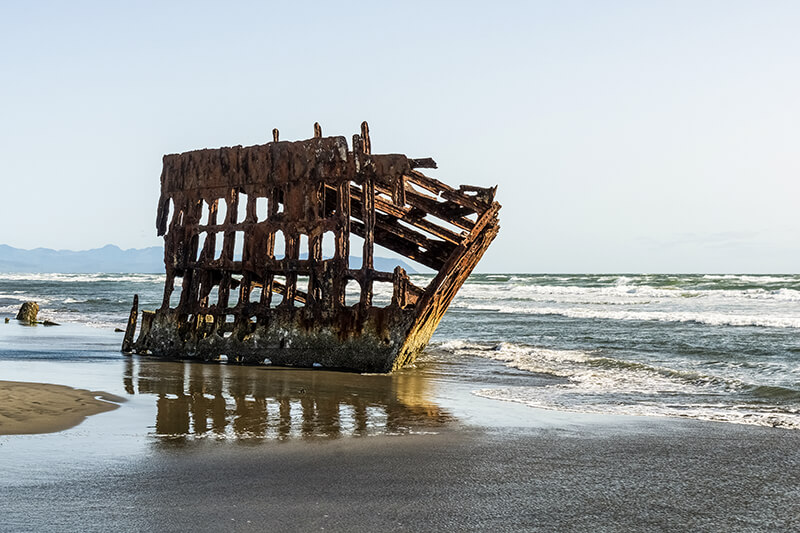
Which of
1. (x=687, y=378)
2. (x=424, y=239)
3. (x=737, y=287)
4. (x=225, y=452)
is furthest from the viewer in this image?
(x=737, y=287)

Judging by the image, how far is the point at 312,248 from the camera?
10516mm

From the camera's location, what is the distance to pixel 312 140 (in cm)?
1060

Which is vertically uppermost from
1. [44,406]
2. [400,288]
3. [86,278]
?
[86,278]

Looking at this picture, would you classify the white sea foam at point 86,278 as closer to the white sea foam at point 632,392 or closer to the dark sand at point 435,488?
the white sea foam at point 632,392

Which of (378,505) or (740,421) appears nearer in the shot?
(378,505)

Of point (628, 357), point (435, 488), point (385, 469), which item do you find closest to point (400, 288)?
point (628, 357)

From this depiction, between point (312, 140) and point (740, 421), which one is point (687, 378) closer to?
point (740, 421)

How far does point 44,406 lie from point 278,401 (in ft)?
6.89

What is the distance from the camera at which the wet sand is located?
6043 mm

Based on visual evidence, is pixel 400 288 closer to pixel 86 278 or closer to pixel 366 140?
pixel 366 140

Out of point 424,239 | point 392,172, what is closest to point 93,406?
point 392,172

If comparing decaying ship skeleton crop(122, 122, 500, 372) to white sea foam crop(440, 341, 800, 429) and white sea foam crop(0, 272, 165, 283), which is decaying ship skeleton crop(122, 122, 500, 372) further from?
white sea foam crop(0, 272, 165, 283)

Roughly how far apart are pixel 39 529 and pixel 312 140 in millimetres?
7565

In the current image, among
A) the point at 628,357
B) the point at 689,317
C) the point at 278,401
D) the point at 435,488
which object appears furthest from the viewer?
the point at 689,317
